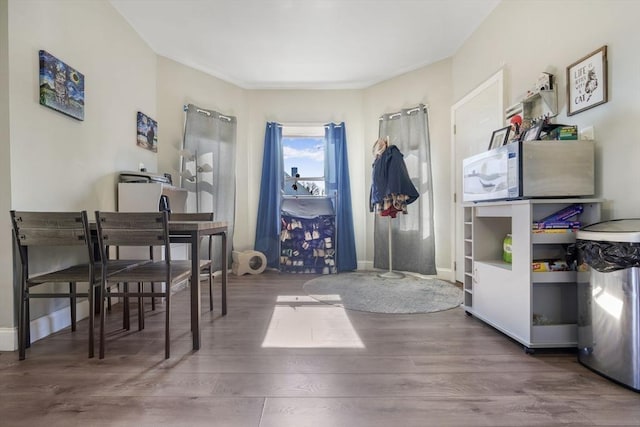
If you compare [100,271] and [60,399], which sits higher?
[100,271]

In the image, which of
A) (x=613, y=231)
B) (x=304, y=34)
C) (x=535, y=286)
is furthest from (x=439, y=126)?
(x=613, y=231)

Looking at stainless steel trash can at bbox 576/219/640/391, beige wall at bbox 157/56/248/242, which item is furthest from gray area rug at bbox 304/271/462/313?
beige wall at bbox 157/56/248/242

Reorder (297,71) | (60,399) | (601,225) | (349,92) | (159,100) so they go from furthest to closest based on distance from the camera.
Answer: (349,92), (297,71), (159,100), (601,225), (60,399)

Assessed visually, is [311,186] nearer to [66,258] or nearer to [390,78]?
[390,78]

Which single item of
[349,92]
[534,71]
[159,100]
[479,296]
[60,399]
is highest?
[349,92]

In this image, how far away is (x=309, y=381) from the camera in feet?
4.76

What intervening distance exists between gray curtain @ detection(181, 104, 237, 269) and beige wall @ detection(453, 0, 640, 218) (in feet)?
10.2

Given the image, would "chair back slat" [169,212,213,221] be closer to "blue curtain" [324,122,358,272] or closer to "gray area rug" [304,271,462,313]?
"gray area rug" [304,271,462,313]

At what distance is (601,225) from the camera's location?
155cm

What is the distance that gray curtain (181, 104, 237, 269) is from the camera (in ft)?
12.3

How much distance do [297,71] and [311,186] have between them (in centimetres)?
154

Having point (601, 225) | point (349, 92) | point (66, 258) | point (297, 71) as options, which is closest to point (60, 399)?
point (66, 258)

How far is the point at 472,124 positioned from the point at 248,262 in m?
3.03

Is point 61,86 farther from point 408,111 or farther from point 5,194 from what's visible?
point 408,111
